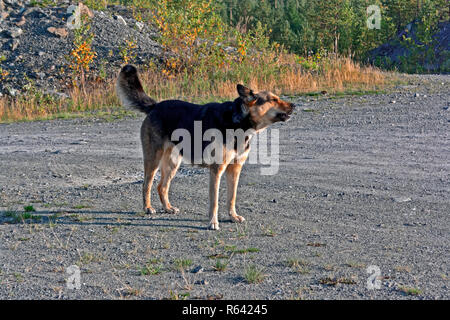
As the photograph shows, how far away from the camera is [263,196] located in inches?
335

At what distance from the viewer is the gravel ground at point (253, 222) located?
518 centimetres

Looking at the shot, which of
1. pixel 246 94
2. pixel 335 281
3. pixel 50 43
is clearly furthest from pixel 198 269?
pixel 50 43

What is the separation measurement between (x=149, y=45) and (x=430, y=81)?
9.73 metres

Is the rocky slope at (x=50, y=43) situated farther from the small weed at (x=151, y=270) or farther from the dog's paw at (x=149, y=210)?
the small weed at (x=151, y=270)

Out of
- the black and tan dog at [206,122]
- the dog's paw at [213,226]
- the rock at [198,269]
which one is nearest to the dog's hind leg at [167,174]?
the black and tan dog at [206,122]

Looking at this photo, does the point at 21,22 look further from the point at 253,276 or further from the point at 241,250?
the point at 253,276

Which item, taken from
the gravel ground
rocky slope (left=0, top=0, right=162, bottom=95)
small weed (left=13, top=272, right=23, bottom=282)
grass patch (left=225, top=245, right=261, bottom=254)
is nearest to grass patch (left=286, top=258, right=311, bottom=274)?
the gravel ground

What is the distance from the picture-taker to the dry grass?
16812 mm

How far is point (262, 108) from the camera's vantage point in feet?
23.5

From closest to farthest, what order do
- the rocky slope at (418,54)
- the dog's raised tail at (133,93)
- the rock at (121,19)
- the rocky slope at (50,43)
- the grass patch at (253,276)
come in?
the grass patch at (253,276) → the dog's raised tail at (133,93) → the rocky slope at (50,43) → the rock at (121,19) → the rocky slope at (418,54)

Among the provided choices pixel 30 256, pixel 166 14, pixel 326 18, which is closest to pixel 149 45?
pixel 166 14

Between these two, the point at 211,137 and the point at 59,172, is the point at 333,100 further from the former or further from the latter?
the point at 211,137

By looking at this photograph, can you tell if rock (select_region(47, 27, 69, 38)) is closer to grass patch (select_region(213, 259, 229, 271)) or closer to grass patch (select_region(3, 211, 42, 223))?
grass patch (select_region(3, 211, 42, 223))

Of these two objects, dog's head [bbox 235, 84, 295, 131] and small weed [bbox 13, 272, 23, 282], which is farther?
dog's head [bbox 235, 84, 295, 131]
